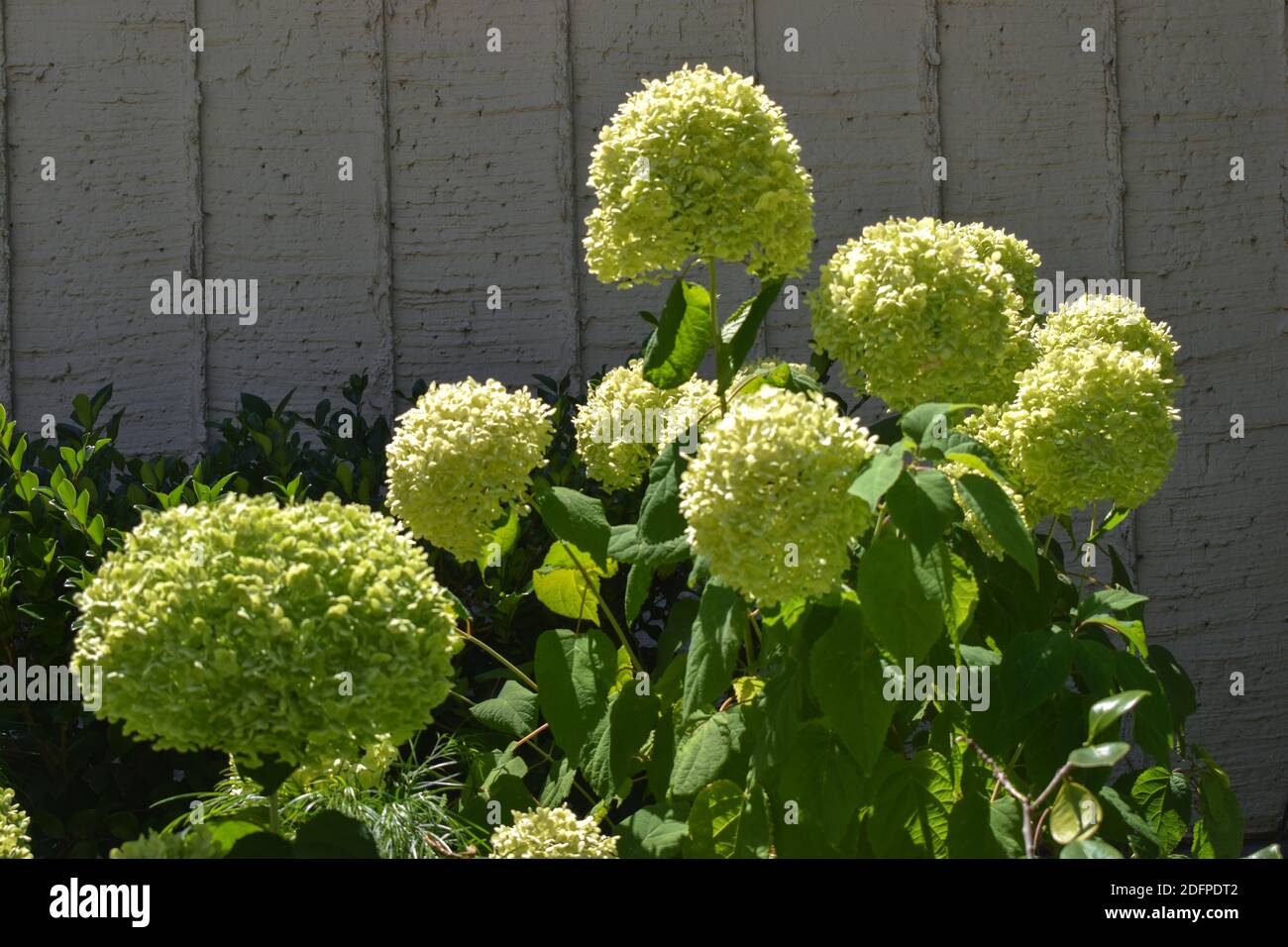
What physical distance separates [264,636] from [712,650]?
23.5 inches

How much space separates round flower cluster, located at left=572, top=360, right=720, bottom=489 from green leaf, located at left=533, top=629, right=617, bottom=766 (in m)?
0.35

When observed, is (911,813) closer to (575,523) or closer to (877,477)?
(877,477)

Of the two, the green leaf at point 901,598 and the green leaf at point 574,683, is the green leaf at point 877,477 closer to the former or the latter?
the green leaf at point 901,598

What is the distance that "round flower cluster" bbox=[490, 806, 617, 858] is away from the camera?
5.92 feet

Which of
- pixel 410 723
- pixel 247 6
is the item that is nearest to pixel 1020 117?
pixel 247 6

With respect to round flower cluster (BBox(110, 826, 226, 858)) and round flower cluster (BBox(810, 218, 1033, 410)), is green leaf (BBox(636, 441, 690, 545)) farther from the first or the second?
round flower cluster (BBox(110, 826, 226, 858))

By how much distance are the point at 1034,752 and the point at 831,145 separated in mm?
2726

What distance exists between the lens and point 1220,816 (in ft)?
7.32

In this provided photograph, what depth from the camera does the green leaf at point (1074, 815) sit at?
1.46 meters

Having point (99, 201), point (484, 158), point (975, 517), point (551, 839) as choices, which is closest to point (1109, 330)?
point (975, 517)

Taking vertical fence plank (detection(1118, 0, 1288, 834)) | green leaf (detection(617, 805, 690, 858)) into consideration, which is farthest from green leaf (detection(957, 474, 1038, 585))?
vertical fence plank (detection(1118, 0, 1288, 834))

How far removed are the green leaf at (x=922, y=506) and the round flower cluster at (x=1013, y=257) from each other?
0.92 m

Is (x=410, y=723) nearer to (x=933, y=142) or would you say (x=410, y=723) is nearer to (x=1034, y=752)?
(x=1034, y=752)

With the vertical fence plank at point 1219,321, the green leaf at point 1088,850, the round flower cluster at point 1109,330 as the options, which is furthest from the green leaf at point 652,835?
the vertical fence plank at point 1219,321
